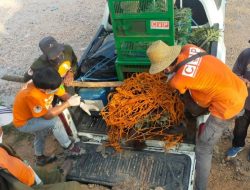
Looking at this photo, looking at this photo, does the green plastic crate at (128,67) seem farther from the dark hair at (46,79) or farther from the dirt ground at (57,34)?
the dirt ground at (57,34)

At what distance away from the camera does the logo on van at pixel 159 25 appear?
3909mm

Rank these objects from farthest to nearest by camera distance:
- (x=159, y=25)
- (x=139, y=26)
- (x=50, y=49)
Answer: (x=50, y=49)
(x=139, y=26)
(x=159, y=25)

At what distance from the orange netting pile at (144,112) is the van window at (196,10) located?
1407 mm

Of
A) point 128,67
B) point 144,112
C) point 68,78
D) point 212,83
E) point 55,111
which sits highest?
point 212,83

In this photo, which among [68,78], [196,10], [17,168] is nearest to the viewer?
[17,168]

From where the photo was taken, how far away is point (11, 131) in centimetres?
572

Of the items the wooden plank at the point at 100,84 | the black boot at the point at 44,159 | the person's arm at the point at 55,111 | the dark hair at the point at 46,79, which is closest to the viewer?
the dark hair at the point at 46,79

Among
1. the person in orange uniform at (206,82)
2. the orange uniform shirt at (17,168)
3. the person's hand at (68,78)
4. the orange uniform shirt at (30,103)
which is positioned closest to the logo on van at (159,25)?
the person in orange uniform at (206,82)

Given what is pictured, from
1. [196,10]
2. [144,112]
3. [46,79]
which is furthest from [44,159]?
[196,10]

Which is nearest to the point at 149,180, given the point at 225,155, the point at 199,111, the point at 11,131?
the point at 199,111

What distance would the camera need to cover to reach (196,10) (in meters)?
5.06

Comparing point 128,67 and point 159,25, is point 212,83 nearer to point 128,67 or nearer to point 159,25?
point 159,25

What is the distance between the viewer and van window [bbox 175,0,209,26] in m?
5.00

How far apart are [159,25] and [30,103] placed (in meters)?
1.82
